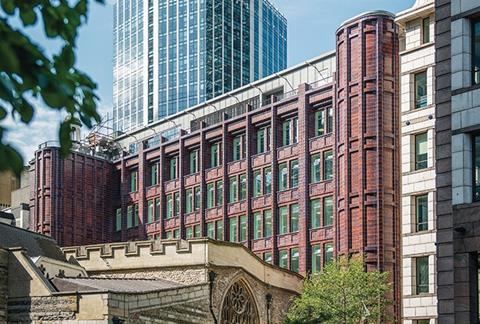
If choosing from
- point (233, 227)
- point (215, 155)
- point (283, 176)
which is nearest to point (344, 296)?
point (283, 176)

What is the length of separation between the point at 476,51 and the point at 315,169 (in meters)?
42.3

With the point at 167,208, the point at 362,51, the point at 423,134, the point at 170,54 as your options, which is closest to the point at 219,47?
the point at 170,54

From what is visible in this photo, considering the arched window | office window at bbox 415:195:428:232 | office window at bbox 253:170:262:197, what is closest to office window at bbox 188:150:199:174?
office window at bbox 253:170:262:197

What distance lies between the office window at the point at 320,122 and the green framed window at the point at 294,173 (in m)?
2.96

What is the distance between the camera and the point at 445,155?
30109 millimetres

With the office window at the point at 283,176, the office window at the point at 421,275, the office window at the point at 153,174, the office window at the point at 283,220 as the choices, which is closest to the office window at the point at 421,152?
the office window at the point at 421,275

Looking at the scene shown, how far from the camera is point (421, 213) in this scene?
54094 millimetres

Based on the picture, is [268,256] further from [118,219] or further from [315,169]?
[118,219]

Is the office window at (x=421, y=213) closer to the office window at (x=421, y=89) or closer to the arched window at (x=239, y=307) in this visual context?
the office window at (x=421, y=89)

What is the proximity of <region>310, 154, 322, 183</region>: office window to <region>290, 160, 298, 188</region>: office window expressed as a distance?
1.75 m

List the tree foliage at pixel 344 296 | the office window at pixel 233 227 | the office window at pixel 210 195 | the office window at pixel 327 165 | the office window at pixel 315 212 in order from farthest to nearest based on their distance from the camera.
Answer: the office window at pixel 210 195 → the office window at pixel 233 227 → the office window at pixel 315 212 → the office window at pixel 327 165 → the tree foliage at pixel 344 296

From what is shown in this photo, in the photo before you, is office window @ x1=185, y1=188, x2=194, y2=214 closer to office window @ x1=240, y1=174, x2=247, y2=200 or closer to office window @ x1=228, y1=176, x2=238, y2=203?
office window @ x1=228, y1=176, x2=238, y2=203

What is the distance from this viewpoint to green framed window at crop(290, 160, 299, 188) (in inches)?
2894

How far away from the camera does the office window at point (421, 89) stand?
180ft
